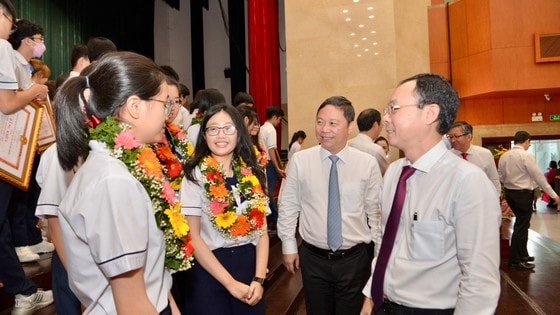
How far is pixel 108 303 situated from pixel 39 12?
8.63 m

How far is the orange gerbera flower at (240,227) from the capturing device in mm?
2029

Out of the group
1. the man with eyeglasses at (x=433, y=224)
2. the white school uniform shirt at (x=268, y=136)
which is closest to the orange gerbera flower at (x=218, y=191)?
the man with eyeglasses at (x=433, y=224)

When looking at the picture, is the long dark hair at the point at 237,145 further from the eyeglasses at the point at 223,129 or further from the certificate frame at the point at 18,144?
the certificate frame at the point at 18,144

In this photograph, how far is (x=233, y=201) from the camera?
2.13 metres

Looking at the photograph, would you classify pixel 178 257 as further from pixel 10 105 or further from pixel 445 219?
pixel 10 105

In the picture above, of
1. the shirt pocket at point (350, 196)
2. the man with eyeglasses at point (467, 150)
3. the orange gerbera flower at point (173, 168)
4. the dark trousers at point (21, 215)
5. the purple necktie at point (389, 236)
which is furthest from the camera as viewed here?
the man with eyeglasses at point (467, 150)

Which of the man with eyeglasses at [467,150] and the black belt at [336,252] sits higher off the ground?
the man with eyeglasses at [467,150]

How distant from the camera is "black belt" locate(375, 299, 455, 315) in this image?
4.82 ft

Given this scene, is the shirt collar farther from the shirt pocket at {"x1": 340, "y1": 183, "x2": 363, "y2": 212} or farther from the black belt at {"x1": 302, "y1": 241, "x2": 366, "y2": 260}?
the black belt at {"x1": 302, "y1": 241, "x2": 366, "y2": 260}

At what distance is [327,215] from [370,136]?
1.44 meters

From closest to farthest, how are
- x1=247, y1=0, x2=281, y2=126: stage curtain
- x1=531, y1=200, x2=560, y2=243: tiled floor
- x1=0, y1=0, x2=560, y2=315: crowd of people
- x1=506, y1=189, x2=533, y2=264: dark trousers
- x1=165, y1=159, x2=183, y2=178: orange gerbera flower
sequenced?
x1=0, y1=0, x2=560, y2=315: crowd of people, x1=165, y1=159, x2=183, y2=178: orange gerbera flower, x1=506, y1=189, x2=533, y2=264: dark trousers, x1=531, y1=200, x2=560, y2=243: tiled floor, x1=247, y1=0, x2=281, y2=126: stage curtain

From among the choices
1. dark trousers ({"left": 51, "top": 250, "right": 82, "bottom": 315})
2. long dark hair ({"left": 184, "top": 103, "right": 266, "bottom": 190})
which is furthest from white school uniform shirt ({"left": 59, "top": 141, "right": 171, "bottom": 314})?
long dark hair ({"left": 184, "top": 103, "right": 266, "bottom": 190})

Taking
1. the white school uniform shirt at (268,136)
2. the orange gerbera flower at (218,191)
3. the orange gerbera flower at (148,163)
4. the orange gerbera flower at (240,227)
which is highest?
the white school uniform shirt at (268,136)

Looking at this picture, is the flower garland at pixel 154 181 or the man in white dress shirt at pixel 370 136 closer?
the flower garland at pixel 154 181
